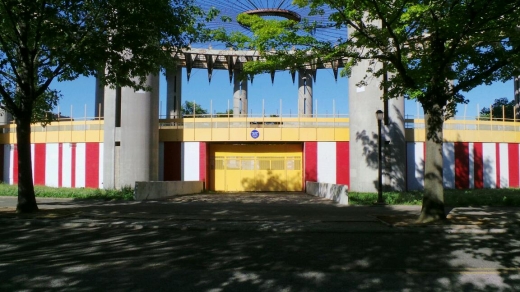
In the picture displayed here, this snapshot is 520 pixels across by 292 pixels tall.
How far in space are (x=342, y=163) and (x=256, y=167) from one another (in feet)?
19.6

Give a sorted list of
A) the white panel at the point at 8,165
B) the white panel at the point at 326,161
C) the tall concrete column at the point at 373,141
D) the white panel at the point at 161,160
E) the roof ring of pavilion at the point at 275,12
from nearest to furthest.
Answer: the tall concrete column at the point at 373,141 → the white panel at the point at 326,161 → the white panel at the point at 161,160 → the white panel at the point at 8,165 → the roof ring of pavilion at the point at 275,12

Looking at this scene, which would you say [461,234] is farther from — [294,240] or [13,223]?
[13,223]

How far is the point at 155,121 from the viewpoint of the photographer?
28.1 meters

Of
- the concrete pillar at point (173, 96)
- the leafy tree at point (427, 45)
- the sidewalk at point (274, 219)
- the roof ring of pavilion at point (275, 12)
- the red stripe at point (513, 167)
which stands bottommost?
the sidewalk at point (274, 219)

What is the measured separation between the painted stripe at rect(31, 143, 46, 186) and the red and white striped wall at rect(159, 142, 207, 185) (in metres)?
8.57

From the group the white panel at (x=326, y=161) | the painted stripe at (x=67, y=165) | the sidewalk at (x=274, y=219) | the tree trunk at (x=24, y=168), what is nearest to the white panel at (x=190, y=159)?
the painted stripe at (x=67, y=165)

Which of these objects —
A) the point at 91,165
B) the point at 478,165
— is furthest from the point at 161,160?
the point at 478,165

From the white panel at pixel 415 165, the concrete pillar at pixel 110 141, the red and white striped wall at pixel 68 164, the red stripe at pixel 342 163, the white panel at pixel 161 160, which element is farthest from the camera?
the white panel at pixel 161 160

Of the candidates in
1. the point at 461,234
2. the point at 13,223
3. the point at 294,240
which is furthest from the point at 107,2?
the point at 461,234

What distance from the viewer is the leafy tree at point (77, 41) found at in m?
12.8

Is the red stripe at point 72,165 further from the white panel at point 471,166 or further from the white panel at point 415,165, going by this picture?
the white panel at point 471,166

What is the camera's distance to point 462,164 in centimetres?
2923

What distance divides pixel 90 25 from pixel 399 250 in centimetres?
1085

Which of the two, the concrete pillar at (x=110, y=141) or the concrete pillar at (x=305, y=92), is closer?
the concrete pillar at (x=110, y=141)
